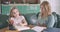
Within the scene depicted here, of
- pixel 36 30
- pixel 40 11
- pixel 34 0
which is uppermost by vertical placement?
pixel 34 0

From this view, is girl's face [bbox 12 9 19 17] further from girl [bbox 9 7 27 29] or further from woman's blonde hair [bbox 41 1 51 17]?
woman's blonde hair [bbox 41 1 51 17]

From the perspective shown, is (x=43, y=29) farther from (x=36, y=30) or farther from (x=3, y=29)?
(x=3, y=29)

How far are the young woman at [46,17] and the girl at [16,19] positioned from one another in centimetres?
28

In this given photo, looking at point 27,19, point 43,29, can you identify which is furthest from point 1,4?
point 43,29

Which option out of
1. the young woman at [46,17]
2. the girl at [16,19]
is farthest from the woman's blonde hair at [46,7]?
the girl at [16,19]

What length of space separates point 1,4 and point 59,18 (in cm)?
96

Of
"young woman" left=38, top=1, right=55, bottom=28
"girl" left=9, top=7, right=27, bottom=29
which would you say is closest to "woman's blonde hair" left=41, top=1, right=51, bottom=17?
"young woman" left=38, top=1, right=55, bottom=28

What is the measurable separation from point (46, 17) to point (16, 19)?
489mm

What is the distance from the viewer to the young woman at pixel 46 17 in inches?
80.6

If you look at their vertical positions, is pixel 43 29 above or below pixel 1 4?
below

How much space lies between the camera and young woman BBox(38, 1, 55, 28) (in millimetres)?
2047

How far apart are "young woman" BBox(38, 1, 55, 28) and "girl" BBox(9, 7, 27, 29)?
277 mm

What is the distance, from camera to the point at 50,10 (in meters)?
2.07

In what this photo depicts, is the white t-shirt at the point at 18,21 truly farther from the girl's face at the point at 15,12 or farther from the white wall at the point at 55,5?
the white wall at the point at 55,5
